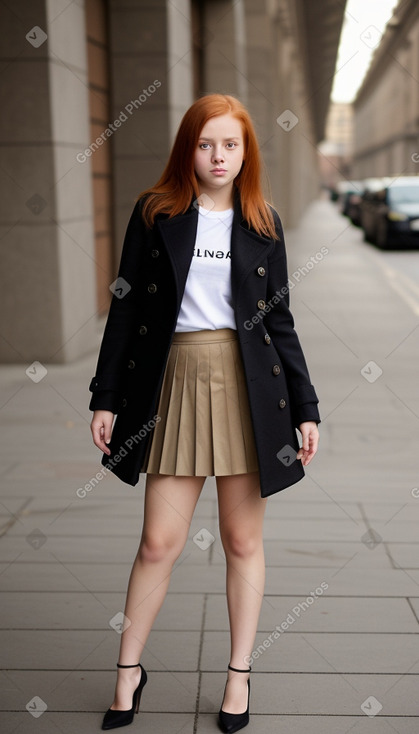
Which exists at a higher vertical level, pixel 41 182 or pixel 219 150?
pixel 219 150

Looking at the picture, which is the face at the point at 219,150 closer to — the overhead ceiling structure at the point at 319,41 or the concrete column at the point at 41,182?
the concrete column at the point at 41,182

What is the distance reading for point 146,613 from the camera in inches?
108

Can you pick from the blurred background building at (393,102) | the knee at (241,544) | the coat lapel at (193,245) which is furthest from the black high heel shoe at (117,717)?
the blurred background building at (393,102)

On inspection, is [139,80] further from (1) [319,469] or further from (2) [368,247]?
(2) [368,247]

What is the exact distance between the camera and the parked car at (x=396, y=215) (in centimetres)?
2153

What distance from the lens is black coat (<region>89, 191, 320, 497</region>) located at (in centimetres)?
260

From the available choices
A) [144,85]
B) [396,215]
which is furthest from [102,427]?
[396,215]

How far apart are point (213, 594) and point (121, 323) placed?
1420 mm

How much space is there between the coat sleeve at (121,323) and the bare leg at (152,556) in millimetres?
276

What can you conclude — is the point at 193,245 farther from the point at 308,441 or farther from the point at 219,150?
the point at 308,441

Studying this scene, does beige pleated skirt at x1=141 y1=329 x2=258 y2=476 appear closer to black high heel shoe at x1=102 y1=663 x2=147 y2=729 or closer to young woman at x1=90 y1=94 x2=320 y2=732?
young woman at x1=90 y1=94 x2=320 y2=732

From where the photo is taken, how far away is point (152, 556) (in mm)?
2697

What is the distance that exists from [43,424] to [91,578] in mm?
2720

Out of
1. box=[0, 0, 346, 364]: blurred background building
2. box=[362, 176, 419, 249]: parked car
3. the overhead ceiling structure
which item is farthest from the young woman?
the overhead ceiling structure
